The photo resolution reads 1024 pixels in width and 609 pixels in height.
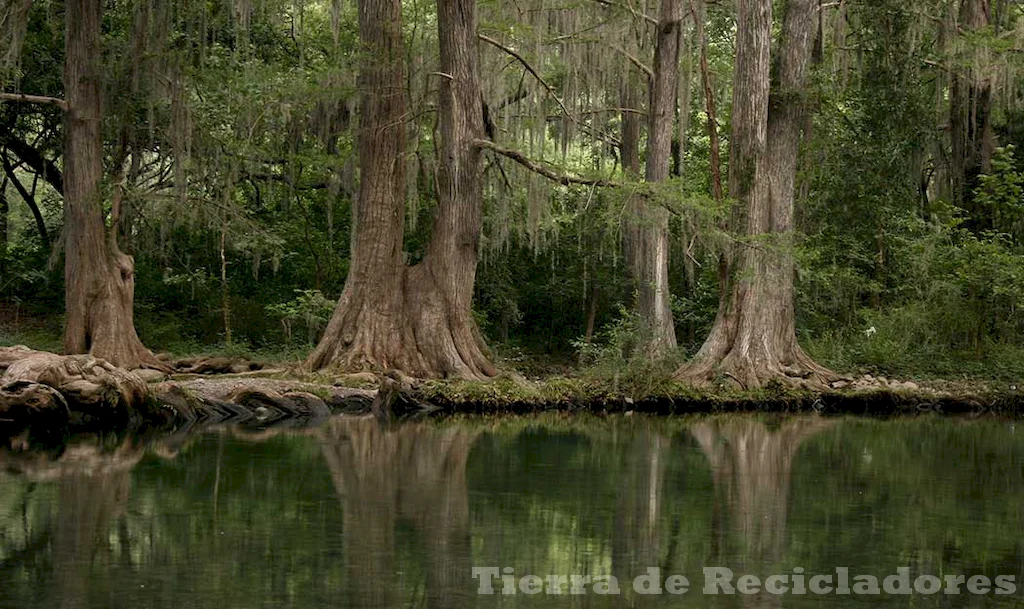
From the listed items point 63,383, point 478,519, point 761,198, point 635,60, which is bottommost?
point 478,519

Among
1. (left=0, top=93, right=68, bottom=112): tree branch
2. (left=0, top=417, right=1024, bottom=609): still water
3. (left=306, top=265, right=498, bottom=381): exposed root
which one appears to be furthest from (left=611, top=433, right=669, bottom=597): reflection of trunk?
(left=0, top=93, right=68, bottom=112): tree branch

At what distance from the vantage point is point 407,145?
65.1ft

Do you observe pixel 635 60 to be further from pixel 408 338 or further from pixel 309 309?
pixel 408 338

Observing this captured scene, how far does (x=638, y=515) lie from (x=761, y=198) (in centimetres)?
1154

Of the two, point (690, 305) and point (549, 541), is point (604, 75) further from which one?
point (549, 541)

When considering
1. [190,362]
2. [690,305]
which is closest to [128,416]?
[190,362]

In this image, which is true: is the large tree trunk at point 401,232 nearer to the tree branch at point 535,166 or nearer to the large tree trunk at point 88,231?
the tree branch at point 535,166

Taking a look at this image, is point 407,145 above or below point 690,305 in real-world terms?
above

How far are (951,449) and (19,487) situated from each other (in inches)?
342

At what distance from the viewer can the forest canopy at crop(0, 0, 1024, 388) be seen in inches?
715

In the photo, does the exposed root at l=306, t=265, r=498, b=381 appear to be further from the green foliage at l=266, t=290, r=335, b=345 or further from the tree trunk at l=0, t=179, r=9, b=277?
the tree trunk at l=0, t=179, r=9, b=277

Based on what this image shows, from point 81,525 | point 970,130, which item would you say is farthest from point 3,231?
point 81,525

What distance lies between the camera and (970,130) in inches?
999

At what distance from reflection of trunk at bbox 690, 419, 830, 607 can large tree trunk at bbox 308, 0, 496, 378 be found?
419 centimetres
